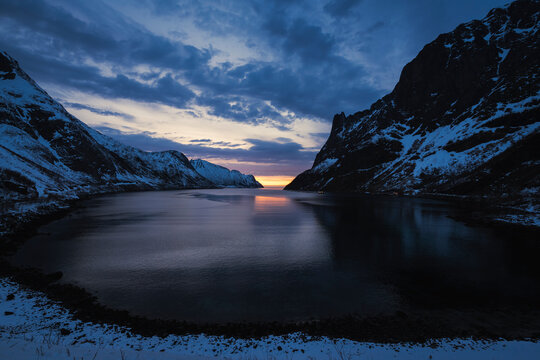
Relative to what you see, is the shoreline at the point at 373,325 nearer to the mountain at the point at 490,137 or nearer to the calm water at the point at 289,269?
the calm water at the point at 289,269

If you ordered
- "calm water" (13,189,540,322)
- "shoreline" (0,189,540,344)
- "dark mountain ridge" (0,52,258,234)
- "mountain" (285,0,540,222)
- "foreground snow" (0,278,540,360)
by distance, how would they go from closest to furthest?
"foreground snow" (0,278,540,360), "shoreline" (0,189,540,344), "calm water" (13,189,540,322), "dark mountain ridge" (0,52,258,234), "mountain" (285,0,540,222)

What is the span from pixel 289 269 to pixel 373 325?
37.8ft

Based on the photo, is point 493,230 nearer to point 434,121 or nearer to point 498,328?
point 498,328

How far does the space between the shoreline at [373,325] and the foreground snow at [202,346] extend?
82cm

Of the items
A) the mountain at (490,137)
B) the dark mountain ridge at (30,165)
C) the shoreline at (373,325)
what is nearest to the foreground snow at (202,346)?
the shoreline at (373,325)

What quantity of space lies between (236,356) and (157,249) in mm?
25563

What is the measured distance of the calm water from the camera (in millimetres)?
17969

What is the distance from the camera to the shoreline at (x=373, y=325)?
13945mm

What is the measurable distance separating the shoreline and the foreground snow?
2.70ft

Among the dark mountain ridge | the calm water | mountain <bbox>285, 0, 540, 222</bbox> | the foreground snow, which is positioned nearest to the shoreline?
the foreground snow

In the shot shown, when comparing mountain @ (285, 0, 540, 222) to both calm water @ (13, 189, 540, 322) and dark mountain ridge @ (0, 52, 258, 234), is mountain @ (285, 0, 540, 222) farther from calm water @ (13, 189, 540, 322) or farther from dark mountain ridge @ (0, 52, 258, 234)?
dark mountain ridge @ (0, 52, 258, 234)

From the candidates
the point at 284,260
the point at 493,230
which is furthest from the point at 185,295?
the point at 493,230

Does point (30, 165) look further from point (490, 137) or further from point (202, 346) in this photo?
point (490, 137)

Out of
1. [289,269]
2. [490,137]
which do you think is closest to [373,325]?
[289,269]
